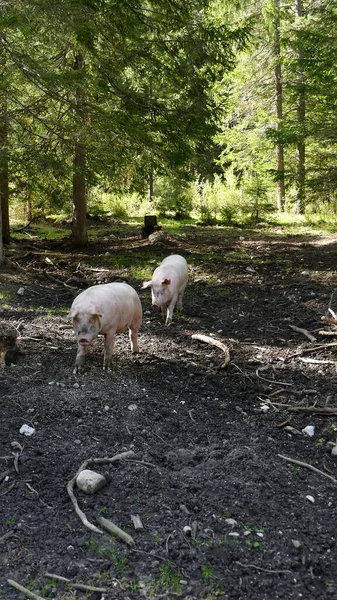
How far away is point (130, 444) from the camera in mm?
3949

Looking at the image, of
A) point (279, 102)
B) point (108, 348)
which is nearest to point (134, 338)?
point (108, 348)

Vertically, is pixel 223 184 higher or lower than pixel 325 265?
higher

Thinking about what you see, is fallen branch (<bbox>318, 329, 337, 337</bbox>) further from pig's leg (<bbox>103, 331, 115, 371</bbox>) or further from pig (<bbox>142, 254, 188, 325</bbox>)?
pig's leg (<bbox>103, 331, 115, 371</bbox>)

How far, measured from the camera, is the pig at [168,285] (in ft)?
22.5

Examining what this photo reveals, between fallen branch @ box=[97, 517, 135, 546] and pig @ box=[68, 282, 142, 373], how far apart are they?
81.5 inches

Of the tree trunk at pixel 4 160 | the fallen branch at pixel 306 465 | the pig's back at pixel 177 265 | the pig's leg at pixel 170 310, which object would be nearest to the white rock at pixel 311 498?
the fallen branch at pixel 306 465

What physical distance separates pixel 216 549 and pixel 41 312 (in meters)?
5.03

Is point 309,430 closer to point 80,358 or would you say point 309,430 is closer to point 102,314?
point 102,314

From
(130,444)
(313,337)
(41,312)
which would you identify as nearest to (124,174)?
(41,312)

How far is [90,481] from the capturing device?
333 centimetres

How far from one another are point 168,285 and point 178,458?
336cm

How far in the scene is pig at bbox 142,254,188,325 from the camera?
6.86 m

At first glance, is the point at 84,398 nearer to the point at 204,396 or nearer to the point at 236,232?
the point at 204,396

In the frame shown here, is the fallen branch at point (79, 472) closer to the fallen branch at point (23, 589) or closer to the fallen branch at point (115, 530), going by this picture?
the fallen branch at point (115, 530)
